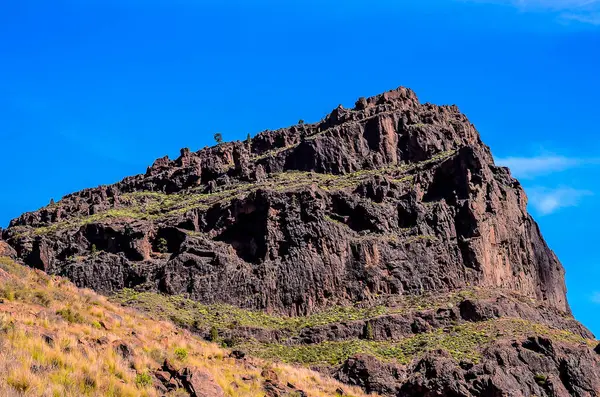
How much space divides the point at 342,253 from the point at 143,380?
69351 millimetres

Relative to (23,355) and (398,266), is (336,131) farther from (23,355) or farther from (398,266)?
(23,355)

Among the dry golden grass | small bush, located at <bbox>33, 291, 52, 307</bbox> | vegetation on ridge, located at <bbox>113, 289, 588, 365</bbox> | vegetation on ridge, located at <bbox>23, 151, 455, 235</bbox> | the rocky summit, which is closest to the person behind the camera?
the dry golden grass

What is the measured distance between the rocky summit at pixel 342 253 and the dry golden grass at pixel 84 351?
29225 mm

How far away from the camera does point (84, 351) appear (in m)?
21.7

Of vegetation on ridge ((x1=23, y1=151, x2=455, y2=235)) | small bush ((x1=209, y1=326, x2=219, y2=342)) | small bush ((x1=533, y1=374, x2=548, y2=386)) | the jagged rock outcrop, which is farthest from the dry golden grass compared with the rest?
vegetation on ridge ((x1=23, y1=151, x2=455, y2=235))

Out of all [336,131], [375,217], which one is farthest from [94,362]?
[336,131]

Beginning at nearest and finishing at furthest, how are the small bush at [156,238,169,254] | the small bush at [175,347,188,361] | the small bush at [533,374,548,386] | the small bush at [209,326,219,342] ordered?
the small bush at [175,347,188,361]
the small bush at [533,374,548,386]
the small bush at [209,326,219,342]
the small bush at [156,238,169,254]

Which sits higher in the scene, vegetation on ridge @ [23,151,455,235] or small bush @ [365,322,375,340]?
vegetation on ridge @ [23,151,455,235]

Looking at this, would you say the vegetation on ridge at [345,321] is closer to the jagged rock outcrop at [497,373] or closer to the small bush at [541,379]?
the jagged rock outcrop at [497,373]

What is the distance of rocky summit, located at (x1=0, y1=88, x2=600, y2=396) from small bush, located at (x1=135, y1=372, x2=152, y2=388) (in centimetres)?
3724

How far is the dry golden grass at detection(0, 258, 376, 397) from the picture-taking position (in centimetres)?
1892

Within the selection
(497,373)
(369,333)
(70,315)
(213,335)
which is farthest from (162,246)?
(70,315)

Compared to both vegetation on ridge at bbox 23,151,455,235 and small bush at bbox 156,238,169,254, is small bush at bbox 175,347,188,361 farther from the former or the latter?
vegetation on ridge at bbox 23,151,455,235

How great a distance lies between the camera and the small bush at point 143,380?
20898 millimetres
